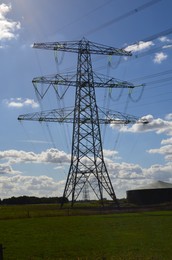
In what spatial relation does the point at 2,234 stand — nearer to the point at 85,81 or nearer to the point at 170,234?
the point at 170,234

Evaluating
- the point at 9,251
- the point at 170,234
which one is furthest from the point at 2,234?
the point at 170,234

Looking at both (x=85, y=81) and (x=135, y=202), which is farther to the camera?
(x=135, y=202)

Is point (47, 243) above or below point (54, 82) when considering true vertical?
below

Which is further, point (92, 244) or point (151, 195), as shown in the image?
point (151, 195)

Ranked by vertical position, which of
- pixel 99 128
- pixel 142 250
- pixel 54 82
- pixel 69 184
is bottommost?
pixel 142 250

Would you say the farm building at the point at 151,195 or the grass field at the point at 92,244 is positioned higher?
the farm building at the point at 151,195

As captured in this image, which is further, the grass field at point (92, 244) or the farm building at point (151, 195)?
the farm building at point (151, 195)

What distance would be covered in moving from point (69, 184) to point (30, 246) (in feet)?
128

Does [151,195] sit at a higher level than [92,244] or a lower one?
higher

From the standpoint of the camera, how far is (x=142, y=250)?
71.5 ft

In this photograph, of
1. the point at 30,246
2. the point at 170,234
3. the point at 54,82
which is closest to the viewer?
the point at 30,246

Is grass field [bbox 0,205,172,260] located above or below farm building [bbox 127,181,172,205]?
below

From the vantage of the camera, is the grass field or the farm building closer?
the grass field

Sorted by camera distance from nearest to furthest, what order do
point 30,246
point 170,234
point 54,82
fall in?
1. point 30,246
2. point 170,234
3. point 54,82
